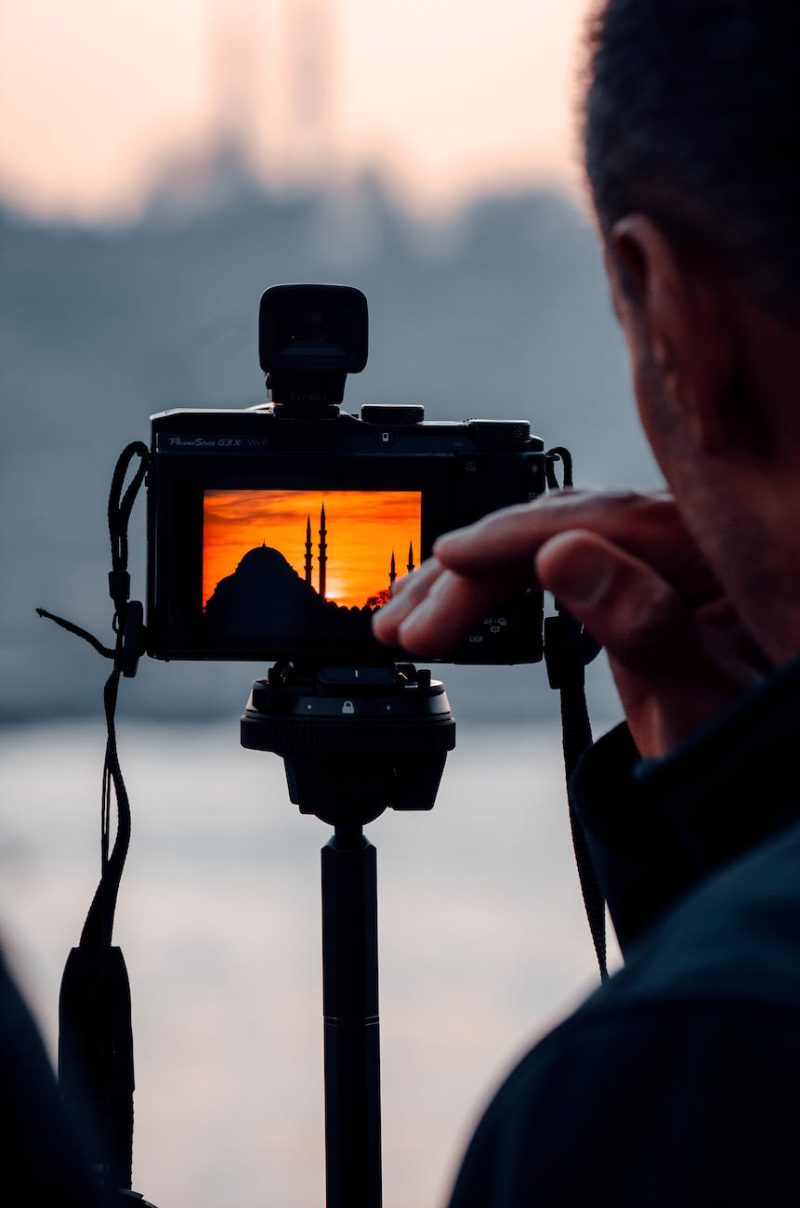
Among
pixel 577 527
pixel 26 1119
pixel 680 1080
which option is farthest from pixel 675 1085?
pixel 577 527

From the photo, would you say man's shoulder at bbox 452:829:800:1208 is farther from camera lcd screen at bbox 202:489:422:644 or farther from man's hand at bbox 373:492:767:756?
camera lcd screen at bbox 202:489:422:644

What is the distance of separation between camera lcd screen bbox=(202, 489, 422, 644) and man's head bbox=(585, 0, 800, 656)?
102 cm

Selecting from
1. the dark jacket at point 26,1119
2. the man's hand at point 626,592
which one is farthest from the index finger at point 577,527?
the dark jacket at point 26,1119

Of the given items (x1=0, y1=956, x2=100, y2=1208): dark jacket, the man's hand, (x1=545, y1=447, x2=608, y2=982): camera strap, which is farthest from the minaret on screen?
(x1=0, y1=956, x2=100, y2=1208): dark jacket

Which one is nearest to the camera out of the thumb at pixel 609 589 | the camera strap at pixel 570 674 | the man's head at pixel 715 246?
the man's head at pixel 715 246

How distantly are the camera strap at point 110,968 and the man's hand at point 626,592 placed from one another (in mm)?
899

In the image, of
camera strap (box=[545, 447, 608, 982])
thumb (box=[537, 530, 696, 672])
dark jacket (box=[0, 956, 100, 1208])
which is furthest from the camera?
camera strap (box=[545, 447, 608, 982])

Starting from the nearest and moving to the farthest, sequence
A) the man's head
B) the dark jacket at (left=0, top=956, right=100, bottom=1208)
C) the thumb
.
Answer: the dark jacket at (left=0, top=956, right=100, bottom=1208)
the man's head
the thumb

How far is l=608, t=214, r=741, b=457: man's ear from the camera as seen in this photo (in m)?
0.46

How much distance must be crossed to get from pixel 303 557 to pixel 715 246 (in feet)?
3.65

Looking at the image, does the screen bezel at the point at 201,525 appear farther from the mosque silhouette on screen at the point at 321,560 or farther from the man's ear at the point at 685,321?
the man's ear at the point at 685,321

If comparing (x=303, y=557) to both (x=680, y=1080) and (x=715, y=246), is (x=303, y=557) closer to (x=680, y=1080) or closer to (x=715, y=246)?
(x=715, y=246)

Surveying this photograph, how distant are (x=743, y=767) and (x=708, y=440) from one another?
0.12 meters

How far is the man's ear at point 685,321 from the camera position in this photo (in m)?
0.46
